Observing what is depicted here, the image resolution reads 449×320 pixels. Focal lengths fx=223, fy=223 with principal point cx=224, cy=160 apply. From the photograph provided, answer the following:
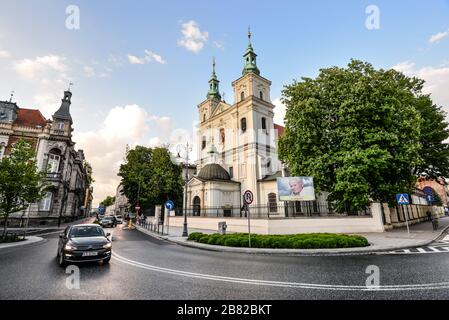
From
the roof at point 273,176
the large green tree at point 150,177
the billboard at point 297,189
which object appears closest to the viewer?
the billboard at point 297,189

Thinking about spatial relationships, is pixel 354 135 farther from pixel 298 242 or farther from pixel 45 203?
pixel 45 203

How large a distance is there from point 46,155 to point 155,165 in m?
15.9

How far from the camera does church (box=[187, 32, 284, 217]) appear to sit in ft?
107

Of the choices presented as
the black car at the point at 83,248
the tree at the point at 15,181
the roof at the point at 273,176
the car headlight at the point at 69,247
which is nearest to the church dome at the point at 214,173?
the roof at the point at 273,176

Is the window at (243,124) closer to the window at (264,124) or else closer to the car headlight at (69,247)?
the window at (264,124)

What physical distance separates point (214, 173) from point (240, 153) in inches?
221

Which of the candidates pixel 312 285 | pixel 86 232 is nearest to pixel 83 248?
pixel 86 232

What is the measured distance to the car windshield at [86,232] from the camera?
8.87 meters

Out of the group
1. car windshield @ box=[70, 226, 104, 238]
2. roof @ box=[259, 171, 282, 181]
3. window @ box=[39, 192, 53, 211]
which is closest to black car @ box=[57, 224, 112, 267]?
car windshield @ box=[70, 226, 104, 238]

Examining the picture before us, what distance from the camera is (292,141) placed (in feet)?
67.6

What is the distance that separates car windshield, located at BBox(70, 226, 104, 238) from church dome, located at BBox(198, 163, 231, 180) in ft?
78.1

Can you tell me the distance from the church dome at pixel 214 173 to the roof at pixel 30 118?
2726 cm

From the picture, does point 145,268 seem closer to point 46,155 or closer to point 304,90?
point 304,90

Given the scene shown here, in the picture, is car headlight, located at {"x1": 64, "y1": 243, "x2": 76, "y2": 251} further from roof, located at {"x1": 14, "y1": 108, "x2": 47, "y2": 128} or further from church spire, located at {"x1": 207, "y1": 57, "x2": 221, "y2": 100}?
church spire, located at {"x1": 207, "y1": 57, "x2": 221, "y2": 100}
